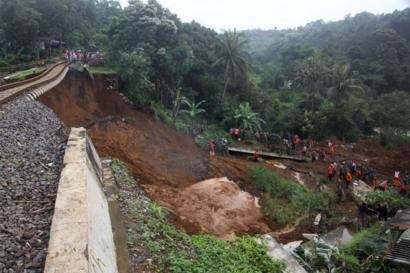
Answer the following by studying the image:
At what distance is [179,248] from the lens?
8.38 metres

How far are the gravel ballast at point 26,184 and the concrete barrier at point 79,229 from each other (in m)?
0.30

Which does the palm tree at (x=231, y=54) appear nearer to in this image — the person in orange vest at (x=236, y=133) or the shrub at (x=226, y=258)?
the person in orange vest at (x=236, y=133)

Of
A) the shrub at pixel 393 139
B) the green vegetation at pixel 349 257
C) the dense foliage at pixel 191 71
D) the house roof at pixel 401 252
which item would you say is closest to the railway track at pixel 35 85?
the dense foliage at pixel 191 71

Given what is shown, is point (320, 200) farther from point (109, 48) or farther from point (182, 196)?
point (109, 48)

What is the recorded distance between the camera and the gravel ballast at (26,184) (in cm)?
545

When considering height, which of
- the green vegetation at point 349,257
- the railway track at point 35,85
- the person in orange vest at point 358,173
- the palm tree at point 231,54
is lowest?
the person in orange vest at point 358,173

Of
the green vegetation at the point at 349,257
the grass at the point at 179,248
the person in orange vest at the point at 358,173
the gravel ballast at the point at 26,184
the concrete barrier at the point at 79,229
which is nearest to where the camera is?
the concrete barrier at the point at 79,229

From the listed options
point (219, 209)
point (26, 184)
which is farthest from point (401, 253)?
point (26, 184)

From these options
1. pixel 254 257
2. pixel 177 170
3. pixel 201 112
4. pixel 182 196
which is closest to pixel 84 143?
pixel 182 196

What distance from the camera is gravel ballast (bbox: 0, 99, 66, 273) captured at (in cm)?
545

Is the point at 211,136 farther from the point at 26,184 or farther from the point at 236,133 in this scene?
the point at 26,184

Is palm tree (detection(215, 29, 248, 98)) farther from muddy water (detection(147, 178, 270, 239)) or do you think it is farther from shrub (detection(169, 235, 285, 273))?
shrub (detection(169, 235, 285, 273))

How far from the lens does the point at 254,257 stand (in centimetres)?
913

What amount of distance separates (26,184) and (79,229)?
100 inches
